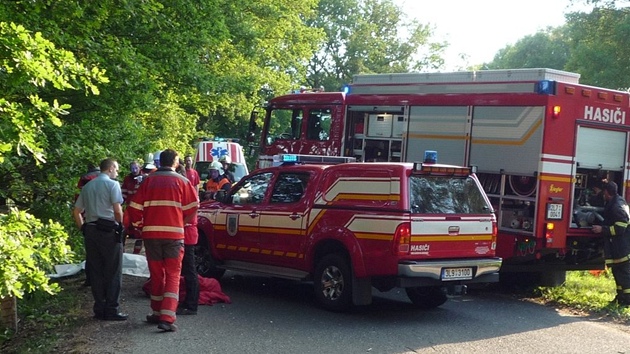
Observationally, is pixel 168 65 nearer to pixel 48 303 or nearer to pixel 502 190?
pixel 48 303

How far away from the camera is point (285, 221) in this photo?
36.2ft

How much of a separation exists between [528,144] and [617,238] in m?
1.80

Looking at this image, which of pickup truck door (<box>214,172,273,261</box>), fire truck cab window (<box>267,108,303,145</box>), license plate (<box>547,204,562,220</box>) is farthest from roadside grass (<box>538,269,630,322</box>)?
fire truck cab window (<box>267,108,303,145</box>)

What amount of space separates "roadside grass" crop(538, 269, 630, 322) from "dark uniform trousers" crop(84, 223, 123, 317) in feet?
21.0

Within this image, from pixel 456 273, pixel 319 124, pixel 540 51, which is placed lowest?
pixel 456 273

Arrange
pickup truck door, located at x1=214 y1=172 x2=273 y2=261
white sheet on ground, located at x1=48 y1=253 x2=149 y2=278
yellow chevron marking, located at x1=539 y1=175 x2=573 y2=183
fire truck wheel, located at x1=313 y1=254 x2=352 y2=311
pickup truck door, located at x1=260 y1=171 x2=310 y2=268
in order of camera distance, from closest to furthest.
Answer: fire truck wheel, located at x1=313 y1=254 x2=352 y2=311 → pickup truck door, located at x1=260 y1=171 x2=310 y2=268 → pickup truck door, located at x1=214 y1=172 x2=273 y2=261 → yellow chevron marking, located at x1=539 y1=175 x2=573 y2=183 → white sheet on ground, located at x1=48 y1=253 x2=149 y2=278

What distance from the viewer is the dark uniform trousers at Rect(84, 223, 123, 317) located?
368 inches

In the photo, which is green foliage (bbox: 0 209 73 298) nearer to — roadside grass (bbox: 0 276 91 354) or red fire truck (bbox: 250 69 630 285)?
roadside grass (bbox: 0 276 91 354)

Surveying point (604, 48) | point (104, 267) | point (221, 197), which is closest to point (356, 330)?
point (104, 267)

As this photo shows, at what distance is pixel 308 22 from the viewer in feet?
179

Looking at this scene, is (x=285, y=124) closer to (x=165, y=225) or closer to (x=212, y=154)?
(x=212, y=154)

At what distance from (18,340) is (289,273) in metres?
3.47

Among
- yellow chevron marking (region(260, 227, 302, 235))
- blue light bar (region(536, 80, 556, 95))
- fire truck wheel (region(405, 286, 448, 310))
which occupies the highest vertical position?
blue light bar (region(536, 80, 556, 95))

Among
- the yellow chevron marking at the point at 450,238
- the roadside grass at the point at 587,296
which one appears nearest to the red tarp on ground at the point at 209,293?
the yellow chevron marking at the point at 450,238
